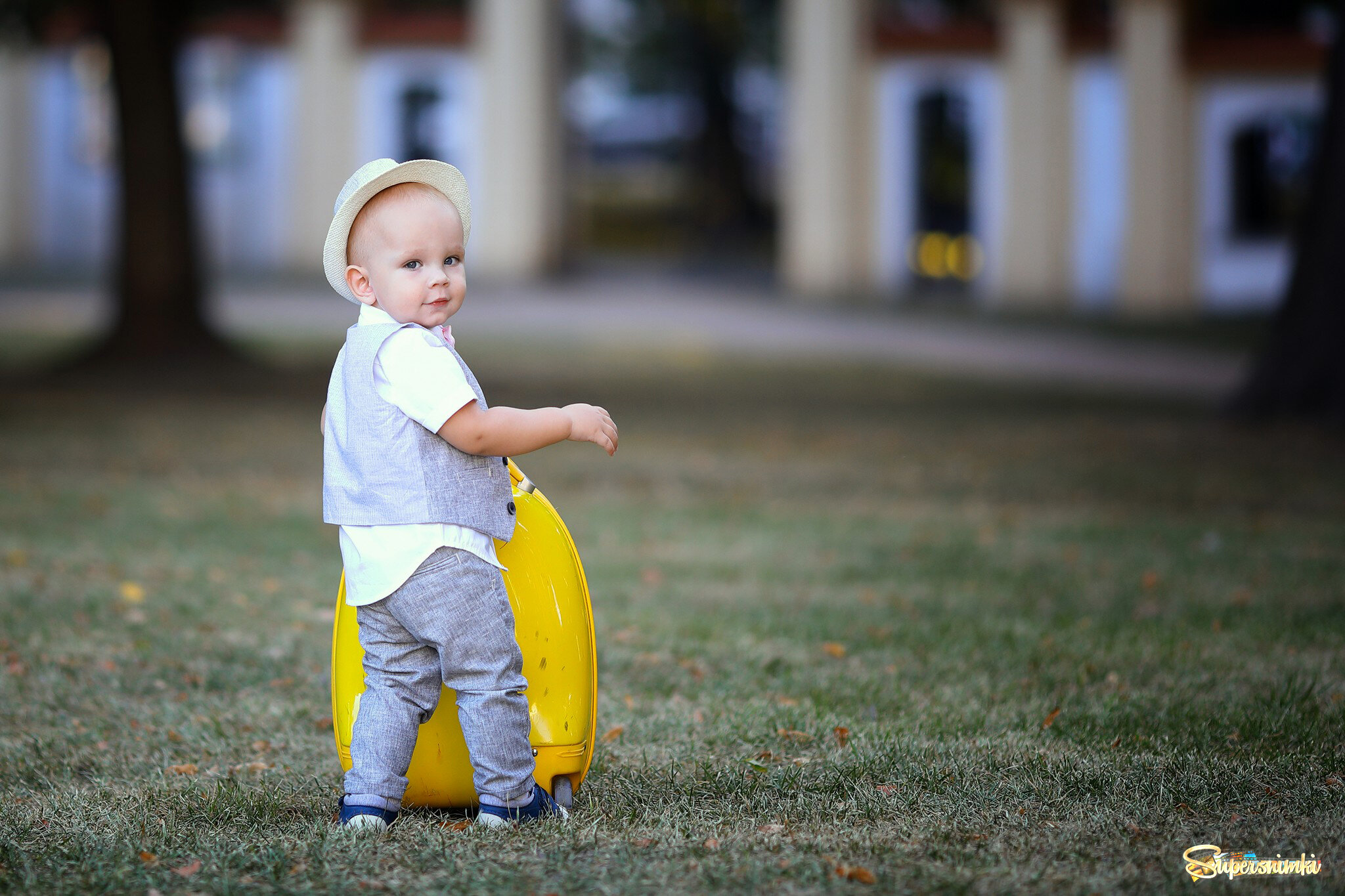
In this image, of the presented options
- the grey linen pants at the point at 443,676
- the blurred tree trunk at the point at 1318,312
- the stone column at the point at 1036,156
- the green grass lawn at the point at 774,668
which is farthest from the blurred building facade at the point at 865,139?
the grey linen pants at the point at 443,676

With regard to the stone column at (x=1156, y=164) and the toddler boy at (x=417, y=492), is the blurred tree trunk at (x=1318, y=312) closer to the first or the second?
the toddler boy at (x=417, y=492)

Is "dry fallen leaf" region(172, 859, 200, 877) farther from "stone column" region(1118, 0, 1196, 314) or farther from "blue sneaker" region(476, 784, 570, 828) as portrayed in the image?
"stone column" region(1118, 0, 1196, 314)

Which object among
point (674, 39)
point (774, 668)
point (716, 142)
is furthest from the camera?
point (674, 39)

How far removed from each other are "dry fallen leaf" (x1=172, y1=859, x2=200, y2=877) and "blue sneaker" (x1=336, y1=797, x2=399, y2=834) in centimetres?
31

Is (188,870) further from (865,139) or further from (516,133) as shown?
(516,133)

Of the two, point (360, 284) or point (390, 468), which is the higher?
point (360, 284)

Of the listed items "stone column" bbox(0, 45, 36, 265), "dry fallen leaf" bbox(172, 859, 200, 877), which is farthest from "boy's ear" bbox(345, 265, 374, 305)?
"stone column" bbox(0, 45, 36, 265)

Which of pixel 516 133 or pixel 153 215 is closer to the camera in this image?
pixel 153 215

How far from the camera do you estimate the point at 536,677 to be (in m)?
3.11

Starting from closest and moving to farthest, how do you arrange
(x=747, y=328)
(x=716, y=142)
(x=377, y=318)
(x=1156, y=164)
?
(x=377, y=318) → (x=747, y=328) → (x=1156, y=164) → (x=716, y=142)

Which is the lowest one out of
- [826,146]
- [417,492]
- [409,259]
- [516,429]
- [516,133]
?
[417,492]

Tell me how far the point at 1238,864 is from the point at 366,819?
5.79 ft

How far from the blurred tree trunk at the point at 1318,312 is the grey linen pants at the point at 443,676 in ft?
27.7

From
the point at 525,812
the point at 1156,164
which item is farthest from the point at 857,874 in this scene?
the point at 1156,164
